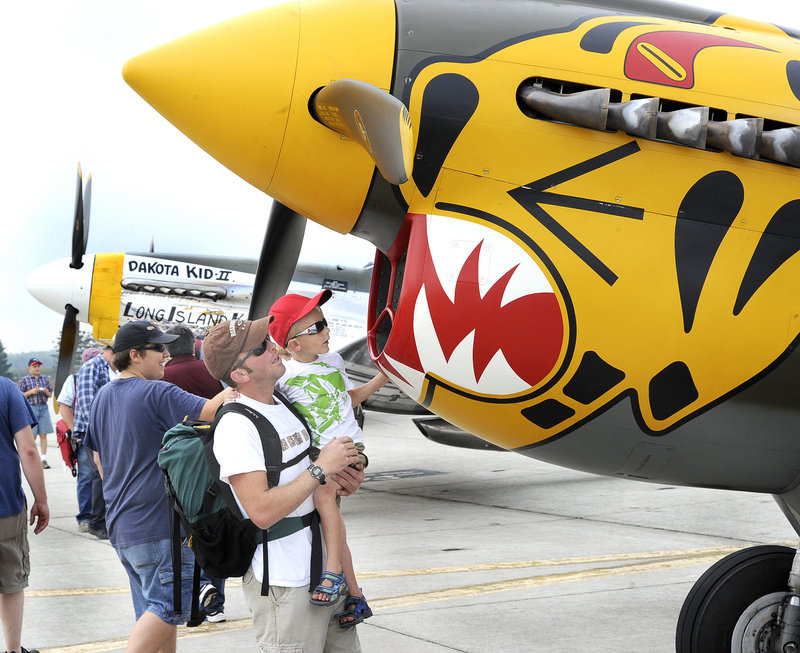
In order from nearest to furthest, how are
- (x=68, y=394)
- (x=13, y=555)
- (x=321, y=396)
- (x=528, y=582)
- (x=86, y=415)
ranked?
1. (x=321, y=396)
2. (x=13, y=555)
3. (x=528, y=582)
4. (x=86, y=415)
5. (x=68, y=394)

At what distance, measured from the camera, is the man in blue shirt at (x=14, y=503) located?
164 inches

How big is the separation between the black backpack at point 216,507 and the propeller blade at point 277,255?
158 centimetres

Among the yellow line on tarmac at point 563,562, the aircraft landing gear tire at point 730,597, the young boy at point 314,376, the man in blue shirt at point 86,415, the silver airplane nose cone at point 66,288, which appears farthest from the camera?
the silver airplane nose cone at point 66,288

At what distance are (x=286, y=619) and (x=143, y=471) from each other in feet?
4.38

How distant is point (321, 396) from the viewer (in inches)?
143

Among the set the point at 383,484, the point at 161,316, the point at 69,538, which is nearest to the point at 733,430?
the point at 69,538

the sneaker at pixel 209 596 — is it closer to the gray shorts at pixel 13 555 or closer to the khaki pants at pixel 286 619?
the gray shorts at pixel 13 555

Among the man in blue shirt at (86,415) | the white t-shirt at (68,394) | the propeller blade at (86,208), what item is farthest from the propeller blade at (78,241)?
the man in blue shirt at (86,415)

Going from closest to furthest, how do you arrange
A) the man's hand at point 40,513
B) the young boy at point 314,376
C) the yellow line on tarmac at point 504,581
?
the young boy at point 314,376
the man's hand at point 40,513
the yellow line on tarmac at point 504,581

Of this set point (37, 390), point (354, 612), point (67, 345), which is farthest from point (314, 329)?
point (67, 345)

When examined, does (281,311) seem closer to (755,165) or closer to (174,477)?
(174,477)

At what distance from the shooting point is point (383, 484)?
10.5 meters

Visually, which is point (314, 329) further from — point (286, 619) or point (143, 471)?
point (286, 619)

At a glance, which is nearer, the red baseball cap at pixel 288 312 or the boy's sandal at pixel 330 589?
the boy's sandal at pixel 330 589
